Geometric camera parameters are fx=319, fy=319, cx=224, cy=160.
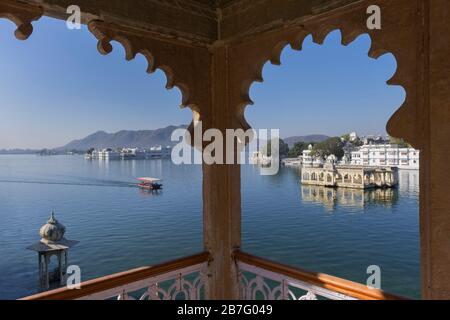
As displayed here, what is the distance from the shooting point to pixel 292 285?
213 centimetres

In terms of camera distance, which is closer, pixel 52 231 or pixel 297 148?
pixel 52 231

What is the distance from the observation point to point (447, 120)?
55.2 inches

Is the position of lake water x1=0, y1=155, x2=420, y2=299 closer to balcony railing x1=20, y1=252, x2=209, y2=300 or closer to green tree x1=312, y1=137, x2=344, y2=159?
green tree x1=312, y1=137, x2=344, y2=159

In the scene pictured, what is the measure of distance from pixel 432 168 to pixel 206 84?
1.58 metres

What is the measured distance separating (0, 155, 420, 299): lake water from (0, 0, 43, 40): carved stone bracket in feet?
58.2

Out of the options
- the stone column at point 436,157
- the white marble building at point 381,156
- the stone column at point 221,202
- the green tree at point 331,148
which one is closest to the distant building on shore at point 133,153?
the green tree at point 331,148

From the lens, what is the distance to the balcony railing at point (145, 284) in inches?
69.7

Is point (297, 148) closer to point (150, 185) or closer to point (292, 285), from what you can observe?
point (150, 185)

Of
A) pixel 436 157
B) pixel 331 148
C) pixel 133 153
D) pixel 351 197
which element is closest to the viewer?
pixel 436 157

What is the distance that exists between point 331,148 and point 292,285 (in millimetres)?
33713

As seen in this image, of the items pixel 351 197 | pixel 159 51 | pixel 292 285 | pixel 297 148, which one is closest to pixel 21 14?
pixel 159 51

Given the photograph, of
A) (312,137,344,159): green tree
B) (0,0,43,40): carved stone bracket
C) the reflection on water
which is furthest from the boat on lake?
(0,0,43,40): carved stone bracket

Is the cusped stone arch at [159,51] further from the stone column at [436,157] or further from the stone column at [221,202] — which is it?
the stone column at [436,157]

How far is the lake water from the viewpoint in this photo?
22125mm
